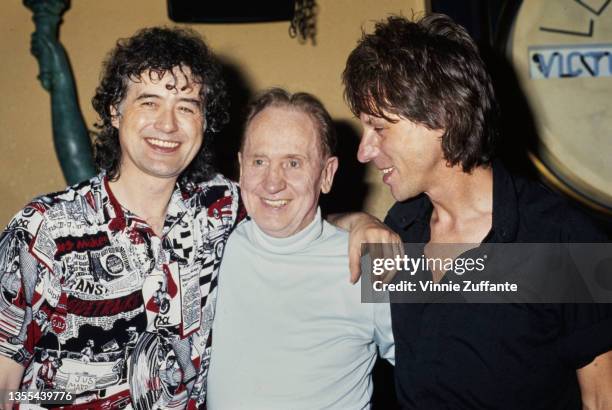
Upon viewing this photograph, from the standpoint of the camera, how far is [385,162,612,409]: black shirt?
3.97ft

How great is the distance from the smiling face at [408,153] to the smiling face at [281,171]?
8.6 inches

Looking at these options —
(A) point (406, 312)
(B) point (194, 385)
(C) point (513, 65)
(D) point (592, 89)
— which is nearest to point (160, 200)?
(B) point (194, 385)

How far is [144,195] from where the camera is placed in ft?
5.12

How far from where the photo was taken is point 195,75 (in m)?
1.62

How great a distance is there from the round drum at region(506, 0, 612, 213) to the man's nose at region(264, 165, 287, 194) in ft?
4.18

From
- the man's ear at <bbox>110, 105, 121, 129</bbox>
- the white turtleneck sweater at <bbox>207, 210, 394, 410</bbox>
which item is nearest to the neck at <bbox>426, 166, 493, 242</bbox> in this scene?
the white turtleneck sweater at <bbox>207, 210, 394, 410</bbox>

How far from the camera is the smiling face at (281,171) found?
154 centimetres

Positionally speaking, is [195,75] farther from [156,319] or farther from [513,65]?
[513,65]

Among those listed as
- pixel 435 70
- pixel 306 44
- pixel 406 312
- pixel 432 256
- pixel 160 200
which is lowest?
pixel 406 312

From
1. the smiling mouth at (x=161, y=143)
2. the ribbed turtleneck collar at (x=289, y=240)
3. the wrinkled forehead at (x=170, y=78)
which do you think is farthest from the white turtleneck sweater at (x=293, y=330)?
the wrinkled forehead at (x=170, y=78)

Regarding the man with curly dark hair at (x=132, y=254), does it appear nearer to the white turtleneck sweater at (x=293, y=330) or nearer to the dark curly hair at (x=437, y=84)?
the white turtleneck sweater at (x=293, y=330)

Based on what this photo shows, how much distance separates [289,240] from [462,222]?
0.48m

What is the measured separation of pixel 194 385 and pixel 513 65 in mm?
1765

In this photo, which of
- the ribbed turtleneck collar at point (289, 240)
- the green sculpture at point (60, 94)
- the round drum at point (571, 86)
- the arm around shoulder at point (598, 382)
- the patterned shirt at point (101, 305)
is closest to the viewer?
the arm around shoulder at point (598, 382)
